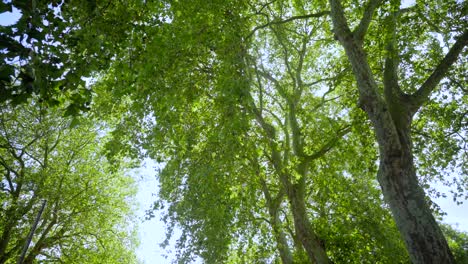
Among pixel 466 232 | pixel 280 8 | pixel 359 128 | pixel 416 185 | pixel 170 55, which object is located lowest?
pixel 416 185

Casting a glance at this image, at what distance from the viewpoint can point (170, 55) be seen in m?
8.78

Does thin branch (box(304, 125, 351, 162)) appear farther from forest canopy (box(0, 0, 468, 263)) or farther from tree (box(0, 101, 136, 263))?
tree (box(0, 101, 136, 263))

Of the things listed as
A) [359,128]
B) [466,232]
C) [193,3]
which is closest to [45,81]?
[193,3]

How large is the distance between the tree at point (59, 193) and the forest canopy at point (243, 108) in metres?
0.37

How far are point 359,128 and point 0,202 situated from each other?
17.3 metres

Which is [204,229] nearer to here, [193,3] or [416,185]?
[416,185]

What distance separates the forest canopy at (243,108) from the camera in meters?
5.60

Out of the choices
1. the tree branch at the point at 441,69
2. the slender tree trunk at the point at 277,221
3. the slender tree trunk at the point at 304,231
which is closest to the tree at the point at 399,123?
the tree branch at the point at 441,69

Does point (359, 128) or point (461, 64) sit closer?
point (359, 128)

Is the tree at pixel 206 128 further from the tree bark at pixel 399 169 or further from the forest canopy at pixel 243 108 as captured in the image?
the tree bark at pixel 399 169

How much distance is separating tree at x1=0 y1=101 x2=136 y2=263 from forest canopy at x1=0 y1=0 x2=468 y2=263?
368 millimetres

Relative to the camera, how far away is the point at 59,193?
719 inches

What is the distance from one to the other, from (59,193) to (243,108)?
46.1 ft

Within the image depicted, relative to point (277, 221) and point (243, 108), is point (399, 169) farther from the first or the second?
point (277, 221)
